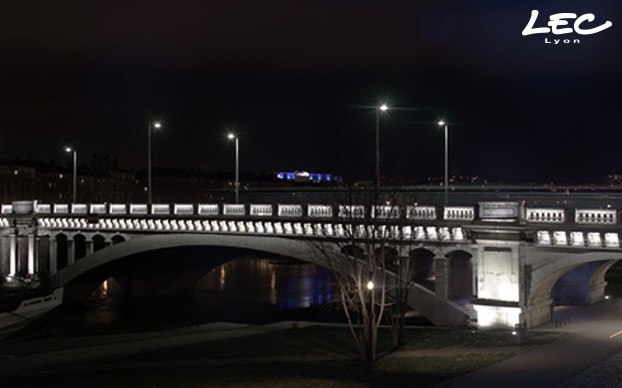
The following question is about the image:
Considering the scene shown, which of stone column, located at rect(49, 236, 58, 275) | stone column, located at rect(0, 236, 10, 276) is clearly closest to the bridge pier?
stone column, located at rect(49, 236, 58, 275)

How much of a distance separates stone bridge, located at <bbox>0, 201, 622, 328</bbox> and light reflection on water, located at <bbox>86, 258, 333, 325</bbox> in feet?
20.3

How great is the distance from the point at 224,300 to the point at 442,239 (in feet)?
108

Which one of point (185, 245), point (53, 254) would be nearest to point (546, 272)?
point (185, 245)

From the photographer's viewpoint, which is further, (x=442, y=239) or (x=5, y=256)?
(x=5, y=256)

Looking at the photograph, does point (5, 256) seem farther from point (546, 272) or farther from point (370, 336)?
point (546, 272)

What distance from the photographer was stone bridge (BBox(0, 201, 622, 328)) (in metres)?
27.5

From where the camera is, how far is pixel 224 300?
201 feet

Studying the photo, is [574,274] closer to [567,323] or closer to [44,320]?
[567,323]

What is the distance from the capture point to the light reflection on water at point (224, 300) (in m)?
53.7

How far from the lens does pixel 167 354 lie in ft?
101

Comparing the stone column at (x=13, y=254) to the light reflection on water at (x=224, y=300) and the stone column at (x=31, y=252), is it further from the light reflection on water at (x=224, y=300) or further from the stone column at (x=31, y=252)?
the light reflection on water at (x=224, y=300)

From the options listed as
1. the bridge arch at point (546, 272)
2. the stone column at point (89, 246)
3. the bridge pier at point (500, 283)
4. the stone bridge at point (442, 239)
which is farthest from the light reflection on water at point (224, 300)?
the bridge arch at point (546, 272)

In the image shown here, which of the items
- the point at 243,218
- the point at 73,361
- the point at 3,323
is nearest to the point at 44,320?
the point at 3,323

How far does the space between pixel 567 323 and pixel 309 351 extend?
1076cm
